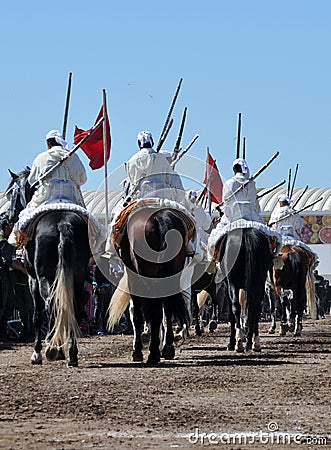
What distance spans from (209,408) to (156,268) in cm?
427

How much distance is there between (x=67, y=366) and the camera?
11.1 m

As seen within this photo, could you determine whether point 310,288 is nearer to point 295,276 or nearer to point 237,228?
point 295,276

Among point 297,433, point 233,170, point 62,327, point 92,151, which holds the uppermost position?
point 92,151

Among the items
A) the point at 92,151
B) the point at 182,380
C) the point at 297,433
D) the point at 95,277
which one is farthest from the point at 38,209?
the point at 95,277

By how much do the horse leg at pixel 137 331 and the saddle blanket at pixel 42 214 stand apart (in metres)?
1.12

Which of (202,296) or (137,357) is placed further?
(202,296)

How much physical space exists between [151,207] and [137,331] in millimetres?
1521

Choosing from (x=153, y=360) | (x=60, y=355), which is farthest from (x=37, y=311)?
(x=153, y=360)

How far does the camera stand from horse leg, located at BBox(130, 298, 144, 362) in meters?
12.1

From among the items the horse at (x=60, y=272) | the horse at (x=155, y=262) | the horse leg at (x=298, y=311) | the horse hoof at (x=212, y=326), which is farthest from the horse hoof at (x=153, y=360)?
the horse hoof at (x=212, y=326)

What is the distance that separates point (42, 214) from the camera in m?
11.6

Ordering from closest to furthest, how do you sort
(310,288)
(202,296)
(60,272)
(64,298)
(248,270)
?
1. (64,298)
2. (60,272)
3. (248,270)
4. (310,288)
5. (202,296)

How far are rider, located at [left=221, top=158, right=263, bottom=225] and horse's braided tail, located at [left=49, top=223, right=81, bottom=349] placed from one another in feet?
11.0

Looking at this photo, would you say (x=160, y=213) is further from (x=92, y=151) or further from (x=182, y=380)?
(x=92, y=151)
